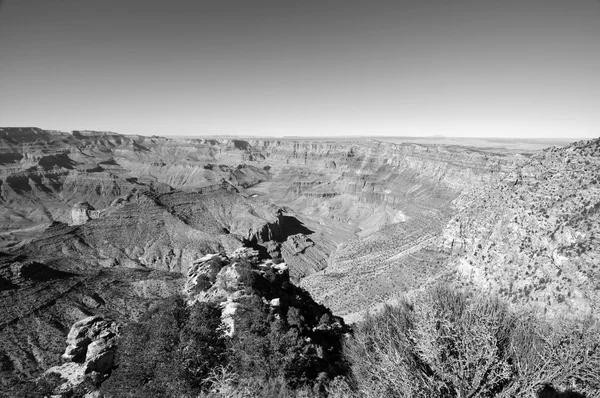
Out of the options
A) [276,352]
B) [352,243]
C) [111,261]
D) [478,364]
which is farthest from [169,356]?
[352,243]

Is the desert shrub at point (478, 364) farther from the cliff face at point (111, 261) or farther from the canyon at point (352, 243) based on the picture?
the cliff face at point (111, 261)

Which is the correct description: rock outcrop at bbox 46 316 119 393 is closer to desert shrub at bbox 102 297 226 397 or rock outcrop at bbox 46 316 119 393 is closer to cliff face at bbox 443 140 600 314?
desert shrub at bbox 102 297 226 397

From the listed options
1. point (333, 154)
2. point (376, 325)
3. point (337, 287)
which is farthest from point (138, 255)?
point (333, 154)

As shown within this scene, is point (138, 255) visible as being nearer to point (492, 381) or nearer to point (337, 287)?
point (337, 287)

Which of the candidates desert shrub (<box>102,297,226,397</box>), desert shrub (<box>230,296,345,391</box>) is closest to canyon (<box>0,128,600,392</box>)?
desert shrub (<box>102,297,226,397</box>)

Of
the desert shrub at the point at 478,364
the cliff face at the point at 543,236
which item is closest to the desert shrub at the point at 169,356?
the desert shrub at the point at 478,364

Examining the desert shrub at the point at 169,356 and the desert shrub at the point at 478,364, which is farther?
the desert shrub at the point at 169,356
